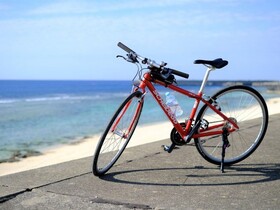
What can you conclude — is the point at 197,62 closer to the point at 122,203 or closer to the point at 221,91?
the point at 221,91

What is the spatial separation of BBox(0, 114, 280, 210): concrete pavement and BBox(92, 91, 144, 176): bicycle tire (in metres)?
0.13

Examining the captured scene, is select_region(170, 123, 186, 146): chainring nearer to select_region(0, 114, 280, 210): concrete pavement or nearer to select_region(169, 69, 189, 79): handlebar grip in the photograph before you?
select_region(0, 114, 280, 210): concrete pavement

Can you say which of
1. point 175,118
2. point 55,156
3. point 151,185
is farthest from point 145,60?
point 55,156

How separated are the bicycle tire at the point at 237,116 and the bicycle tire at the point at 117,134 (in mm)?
674

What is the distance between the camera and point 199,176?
13.6 feet

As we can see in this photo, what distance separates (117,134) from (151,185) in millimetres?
648

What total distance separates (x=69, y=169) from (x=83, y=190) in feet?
2.90

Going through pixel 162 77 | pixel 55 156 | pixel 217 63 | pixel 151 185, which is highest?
pixel 217 63

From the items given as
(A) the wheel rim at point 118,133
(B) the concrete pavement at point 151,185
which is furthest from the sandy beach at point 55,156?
(A) the wheel rim at point 118,133

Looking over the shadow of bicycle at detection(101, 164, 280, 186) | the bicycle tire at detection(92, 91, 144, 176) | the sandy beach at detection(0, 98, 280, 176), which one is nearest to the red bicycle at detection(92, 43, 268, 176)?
the bicycle tire at detection(92, 91, 144, 176)

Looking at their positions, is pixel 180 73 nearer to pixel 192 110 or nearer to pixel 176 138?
pixel 192 110

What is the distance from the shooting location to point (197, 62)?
13.8 feet

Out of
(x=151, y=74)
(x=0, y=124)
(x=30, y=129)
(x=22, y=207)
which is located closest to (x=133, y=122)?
(x=151, y=74)

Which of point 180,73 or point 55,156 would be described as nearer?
point 180,73
